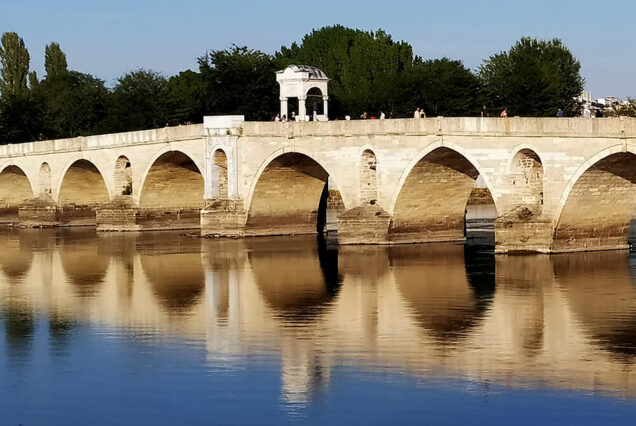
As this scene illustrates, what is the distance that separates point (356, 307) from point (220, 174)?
63.2ft

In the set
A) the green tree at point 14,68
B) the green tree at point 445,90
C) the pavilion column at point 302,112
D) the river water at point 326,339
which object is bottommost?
the river water at point 326,339

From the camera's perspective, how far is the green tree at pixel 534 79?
5416cm

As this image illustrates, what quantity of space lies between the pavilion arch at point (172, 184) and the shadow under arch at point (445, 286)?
50.8 ft

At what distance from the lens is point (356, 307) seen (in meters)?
28.2

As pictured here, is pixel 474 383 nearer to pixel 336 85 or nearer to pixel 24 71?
pixel 336 85

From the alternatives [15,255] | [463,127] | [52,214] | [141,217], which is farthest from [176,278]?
[52,214]

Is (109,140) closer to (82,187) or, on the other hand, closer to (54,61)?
(82,187)

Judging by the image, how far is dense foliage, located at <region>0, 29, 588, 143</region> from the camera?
5662 centimetres

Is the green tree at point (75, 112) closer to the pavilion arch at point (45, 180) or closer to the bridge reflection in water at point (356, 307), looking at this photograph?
the pavilion arch at point (45, 180)

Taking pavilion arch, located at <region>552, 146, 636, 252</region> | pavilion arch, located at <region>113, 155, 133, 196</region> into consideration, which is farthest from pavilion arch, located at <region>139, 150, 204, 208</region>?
pavilion arch, located at <region>552, 146, 636, 252</region>

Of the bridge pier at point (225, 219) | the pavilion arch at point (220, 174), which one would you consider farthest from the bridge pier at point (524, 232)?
the pavilion arch at point (220, 174)

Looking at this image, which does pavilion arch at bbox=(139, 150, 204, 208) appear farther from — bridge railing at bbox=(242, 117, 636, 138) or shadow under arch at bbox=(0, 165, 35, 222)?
shadow under arch at bbox=(0, 165, 35, 222)

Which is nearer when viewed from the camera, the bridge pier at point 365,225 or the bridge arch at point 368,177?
the bridge pier at point 365,225

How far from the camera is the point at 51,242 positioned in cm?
4959
